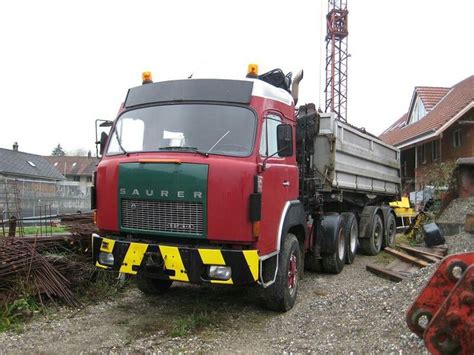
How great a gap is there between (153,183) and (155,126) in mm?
868

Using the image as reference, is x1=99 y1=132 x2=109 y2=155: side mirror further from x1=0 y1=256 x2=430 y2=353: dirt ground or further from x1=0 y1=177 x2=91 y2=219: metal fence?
x1=0 y1=177 x2=91 y2=219: metal fence

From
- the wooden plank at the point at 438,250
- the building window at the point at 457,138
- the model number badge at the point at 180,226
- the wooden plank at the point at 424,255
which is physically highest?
the building window at the point at 457,138

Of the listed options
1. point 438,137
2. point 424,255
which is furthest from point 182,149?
point 438,137

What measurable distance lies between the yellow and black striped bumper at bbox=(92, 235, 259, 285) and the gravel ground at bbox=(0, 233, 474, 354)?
2.19ft

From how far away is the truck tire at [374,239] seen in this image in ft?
34.4

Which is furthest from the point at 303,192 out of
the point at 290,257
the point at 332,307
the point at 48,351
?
the point at 48,351

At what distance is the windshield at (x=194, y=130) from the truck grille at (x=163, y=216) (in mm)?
648

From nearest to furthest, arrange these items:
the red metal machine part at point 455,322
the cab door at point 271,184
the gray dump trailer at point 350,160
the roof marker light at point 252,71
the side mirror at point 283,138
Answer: the red metal machine part at point 455,322
the cab door at point 271,184
the side mirror at point 283,138
the roof marker light at point 252,71
the gray dump trailer at point 350,160

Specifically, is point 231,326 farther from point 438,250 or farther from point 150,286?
point 438,250

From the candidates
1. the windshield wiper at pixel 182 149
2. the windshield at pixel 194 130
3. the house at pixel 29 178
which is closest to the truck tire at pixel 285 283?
the windshield at pixel 194 130

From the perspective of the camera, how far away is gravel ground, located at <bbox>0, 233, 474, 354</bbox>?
168 inches

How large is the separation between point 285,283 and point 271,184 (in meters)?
1.29

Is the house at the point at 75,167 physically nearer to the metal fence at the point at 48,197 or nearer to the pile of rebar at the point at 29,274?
the metal fence at the point at 48,197

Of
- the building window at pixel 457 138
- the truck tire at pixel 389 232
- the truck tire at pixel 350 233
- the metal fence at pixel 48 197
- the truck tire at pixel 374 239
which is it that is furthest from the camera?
the metal fence at pixel 48 197
